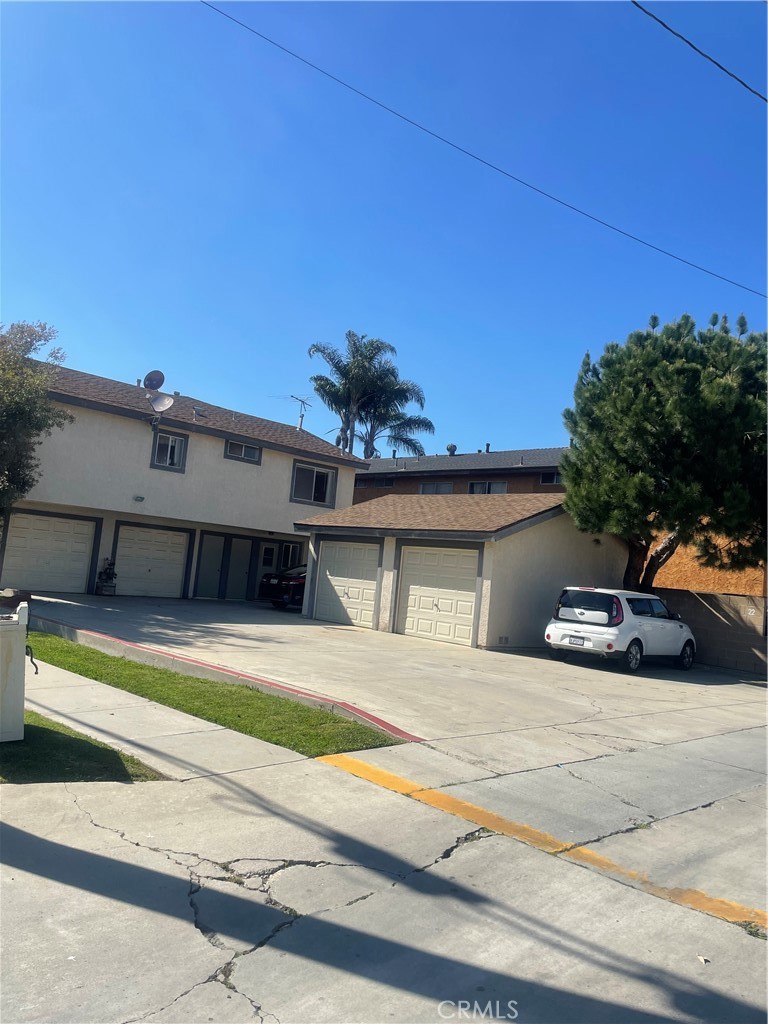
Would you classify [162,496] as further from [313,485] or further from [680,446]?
[680,446]

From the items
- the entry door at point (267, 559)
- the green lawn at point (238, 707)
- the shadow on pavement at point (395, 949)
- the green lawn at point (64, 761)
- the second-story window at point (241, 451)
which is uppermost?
the second-story window at point (241, 451)

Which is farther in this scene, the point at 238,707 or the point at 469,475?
the point at 469,475

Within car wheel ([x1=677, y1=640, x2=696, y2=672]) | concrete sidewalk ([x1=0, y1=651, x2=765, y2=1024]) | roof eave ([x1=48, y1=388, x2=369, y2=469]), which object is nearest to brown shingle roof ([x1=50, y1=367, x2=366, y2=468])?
roof eave ([x1=48, y1=388, x2=369, y2=469])

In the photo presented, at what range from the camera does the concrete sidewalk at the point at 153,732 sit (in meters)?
7.08

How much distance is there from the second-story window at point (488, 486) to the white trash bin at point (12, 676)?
29.8 meters

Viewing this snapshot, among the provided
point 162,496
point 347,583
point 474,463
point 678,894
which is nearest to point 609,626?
point 347,583

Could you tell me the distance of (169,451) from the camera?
985 inches

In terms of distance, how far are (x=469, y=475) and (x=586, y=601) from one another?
19.2 m

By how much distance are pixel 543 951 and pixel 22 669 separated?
196 inches

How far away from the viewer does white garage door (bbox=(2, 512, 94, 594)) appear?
23031 mm

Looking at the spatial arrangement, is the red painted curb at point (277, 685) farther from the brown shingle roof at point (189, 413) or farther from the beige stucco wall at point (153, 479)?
the brown shingle roof at point (189, 413)

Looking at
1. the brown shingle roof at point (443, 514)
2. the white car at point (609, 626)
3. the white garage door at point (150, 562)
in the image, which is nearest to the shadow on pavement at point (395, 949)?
the white car at point (609, 626)

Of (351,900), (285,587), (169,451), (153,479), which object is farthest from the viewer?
(285,587)

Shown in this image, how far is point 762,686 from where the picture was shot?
18.1m
